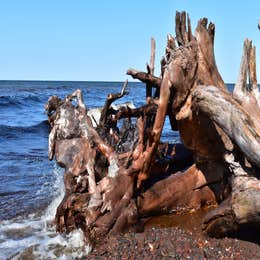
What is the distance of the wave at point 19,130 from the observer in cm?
1582

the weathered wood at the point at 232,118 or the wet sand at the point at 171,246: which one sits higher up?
the weathered wood at the point at 232,118

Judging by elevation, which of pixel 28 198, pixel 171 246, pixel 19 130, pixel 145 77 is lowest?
pixel 19 130

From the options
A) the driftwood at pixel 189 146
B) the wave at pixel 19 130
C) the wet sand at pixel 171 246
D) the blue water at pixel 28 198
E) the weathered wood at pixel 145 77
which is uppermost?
the weathered wood at pixel 145 77

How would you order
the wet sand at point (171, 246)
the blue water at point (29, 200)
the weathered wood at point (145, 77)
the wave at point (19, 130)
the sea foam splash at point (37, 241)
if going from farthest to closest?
the wave at point (19, 130), the weathered wood at point (145, 77), the blue water at point (29, 200), the sea foam splash at point (37, 241), the wet sand at point (171, 246)

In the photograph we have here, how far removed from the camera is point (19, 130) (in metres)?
17.1

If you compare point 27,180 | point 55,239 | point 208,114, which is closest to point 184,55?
point 208,114

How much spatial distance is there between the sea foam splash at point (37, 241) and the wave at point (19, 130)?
32.6 feet

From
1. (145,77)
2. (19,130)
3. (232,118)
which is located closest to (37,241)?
(145,77)

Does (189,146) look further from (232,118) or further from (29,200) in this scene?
(29,200)

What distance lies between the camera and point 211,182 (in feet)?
18.9

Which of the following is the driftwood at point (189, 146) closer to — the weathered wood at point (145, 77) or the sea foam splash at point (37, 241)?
the weathered wood at point (145, 77)

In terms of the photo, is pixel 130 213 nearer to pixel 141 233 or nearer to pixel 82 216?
pixel 141 233

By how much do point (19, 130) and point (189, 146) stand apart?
491 inches

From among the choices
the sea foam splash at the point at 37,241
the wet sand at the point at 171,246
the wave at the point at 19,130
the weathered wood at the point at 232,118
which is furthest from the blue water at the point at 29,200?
the weathered wood at the point at 232,118
